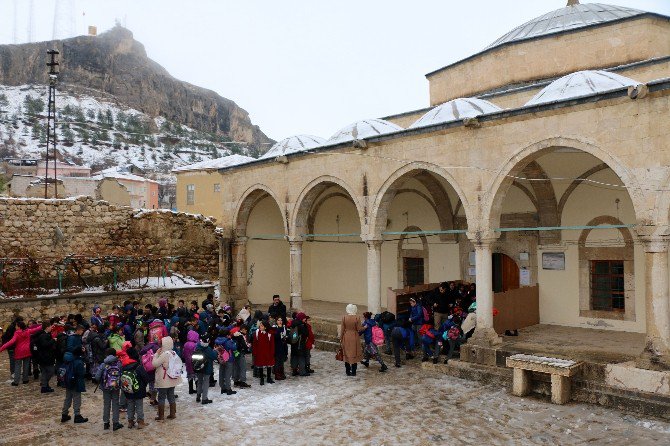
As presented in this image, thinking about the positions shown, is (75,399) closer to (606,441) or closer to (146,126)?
(606,441)

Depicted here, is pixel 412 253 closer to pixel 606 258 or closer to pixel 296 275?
pixel 296 275

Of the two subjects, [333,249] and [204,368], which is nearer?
[204,368]

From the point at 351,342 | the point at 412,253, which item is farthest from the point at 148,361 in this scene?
the point at 412,253

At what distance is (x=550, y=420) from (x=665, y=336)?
2075 mm

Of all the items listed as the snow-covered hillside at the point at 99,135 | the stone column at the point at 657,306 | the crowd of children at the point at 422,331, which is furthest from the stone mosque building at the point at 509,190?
the snow-covered hillside at the point at 99,135

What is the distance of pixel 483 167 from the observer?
876 cm

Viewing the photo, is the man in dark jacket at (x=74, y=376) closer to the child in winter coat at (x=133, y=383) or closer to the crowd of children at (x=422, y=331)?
the child in winter coat at (x=133, y=383)

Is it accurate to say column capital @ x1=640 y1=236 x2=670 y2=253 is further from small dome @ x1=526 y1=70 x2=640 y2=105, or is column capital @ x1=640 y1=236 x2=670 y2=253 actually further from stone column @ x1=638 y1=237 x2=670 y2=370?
small dome @ x1=526 y1=70 x2=640 y2=105

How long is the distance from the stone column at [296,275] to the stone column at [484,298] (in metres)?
4.97

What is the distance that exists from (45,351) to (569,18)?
1536cm

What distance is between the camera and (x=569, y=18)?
14492mm

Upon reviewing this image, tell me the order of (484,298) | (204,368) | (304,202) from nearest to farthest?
(204,368) → (484,298) → (304,202)

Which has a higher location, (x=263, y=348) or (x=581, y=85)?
(x=581, y=85)

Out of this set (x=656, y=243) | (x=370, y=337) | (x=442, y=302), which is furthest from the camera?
(x=442, y=302)
